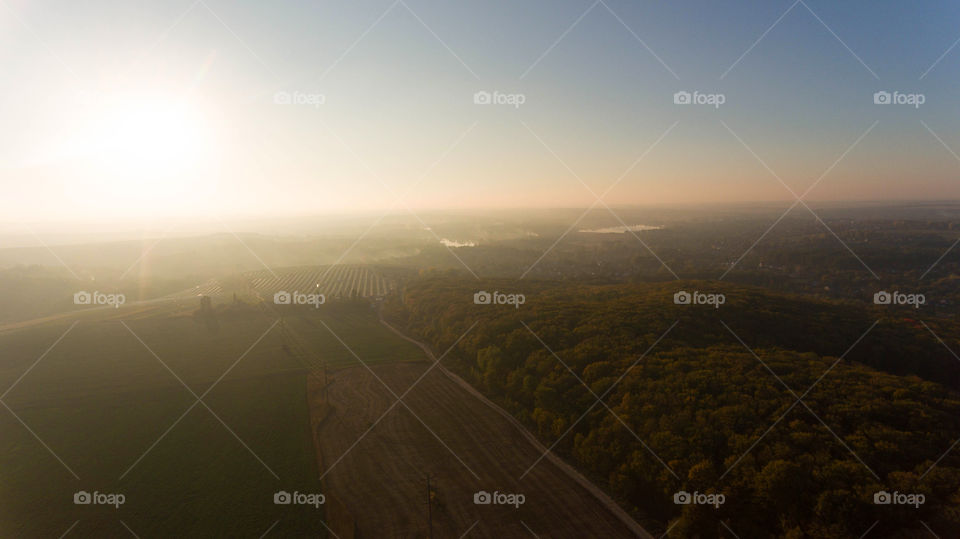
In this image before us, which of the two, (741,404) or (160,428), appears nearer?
(741,404)

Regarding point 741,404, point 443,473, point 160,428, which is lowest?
point 443,473

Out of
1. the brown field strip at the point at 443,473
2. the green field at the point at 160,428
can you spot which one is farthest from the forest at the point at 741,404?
the green field at the point at 160,428

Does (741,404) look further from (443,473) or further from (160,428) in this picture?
(160,428)

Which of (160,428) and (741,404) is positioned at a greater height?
(741,404)

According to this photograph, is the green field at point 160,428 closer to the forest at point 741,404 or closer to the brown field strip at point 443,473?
the brown field strip at point 443,473

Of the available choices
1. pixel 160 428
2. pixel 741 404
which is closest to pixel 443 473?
pixel 741 404

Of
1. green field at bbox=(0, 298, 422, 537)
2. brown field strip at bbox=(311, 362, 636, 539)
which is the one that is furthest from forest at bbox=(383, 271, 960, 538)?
green field at bbox=(0, 298, 422, 537)

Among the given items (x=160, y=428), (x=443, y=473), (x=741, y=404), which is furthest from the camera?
(x=160, y=428)

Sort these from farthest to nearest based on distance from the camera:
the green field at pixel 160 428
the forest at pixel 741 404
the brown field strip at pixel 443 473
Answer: the green field at pixel 160 428 < the brown field strip at pixel 443 473 < the forest at pixel 741 404

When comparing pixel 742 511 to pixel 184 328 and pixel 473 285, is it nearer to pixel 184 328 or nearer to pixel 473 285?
pixel 473 285
